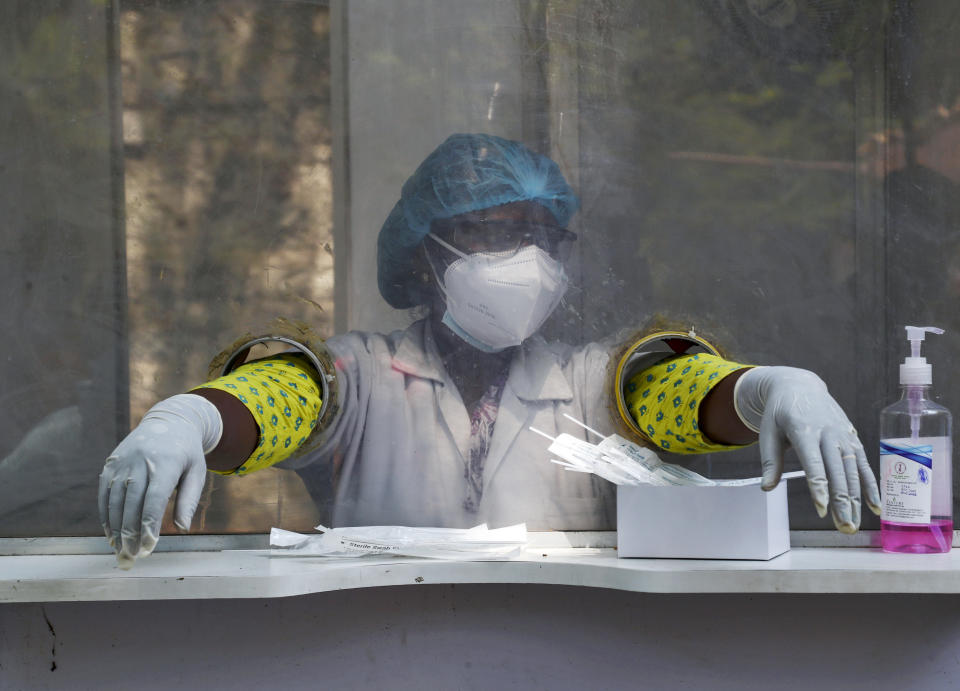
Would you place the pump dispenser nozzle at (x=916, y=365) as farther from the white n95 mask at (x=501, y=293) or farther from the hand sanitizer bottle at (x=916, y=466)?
the white n95 mask at (x=501, y=293)

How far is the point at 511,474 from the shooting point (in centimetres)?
143

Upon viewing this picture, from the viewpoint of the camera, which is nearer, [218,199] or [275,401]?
[275,401]

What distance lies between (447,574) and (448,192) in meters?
0.58

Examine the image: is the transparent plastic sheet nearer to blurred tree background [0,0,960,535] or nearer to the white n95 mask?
blurred tree background [0,0,960,535]

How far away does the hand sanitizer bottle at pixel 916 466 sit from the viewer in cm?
135

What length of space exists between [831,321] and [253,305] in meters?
0.90

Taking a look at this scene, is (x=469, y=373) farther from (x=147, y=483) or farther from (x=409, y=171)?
(x=147, y=483)

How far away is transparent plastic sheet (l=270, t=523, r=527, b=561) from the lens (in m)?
1.33

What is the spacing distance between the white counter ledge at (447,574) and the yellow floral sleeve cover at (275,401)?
0.16 m

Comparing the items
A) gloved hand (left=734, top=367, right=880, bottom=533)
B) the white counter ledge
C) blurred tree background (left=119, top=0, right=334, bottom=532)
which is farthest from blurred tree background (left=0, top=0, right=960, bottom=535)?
gloved hand (left=734, top=367, right=880, bottom=533)

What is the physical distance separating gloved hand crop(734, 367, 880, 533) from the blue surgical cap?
50 centimetres

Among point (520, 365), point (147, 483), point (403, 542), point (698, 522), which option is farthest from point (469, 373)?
point (147, 483)

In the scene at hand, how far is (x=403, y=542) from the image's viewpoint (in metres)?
1.35

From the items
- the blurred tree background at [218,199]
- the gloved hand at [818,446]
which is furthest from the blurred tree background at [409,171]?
the gloved hand at [818,446]
